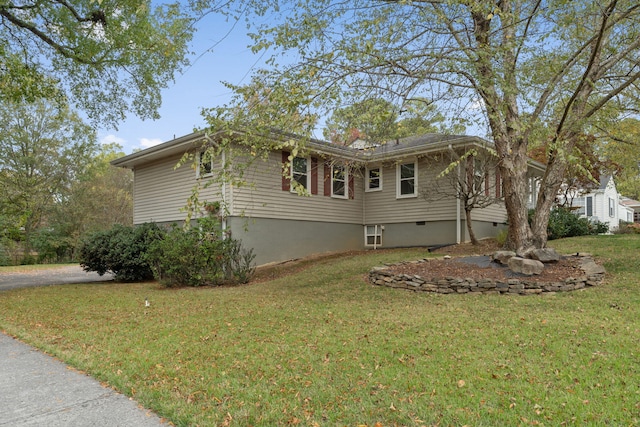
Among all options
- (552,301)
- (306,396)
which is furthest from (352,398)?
(552,301)

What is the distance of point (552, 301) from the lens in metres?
6.46

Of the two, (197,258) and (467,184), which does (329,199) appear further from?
(197,258)

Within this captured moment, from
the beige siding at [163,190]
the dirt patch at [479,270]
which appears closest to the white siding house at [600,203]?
the dirt patch at [479,270]

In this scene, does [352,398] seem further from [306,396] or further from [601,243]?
→ [601,243]

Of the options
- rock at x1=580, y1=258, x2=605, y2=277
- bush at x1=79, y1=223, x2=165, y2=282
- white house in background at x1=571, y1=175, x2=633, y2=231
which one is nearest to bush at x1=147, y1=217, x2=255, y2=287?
bush at x1=79, y1=223, x2=165, y2=282

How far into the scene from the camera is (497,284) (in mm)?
7316

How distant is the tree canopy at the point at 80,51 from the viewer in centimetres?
1096

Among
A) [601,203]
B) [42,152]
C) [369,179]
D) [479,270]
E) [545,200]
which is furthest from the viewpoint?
[601,203]

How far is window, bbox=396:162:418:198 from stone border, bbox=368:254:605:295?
6918mm

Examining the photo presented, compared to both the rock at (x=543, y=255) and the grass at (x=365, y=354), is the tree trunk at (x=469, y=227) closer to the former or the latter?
the rock at (x=543, y=255)

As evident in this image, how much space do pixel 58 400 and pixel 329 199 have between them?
471 inches

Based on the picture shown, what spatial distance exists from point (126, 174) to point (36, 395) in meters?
29.6

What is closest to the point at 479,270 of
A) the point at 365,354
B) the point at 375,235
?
the point at 365,354

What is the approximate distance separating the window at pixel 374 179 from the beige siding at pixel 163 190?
6154 mm
